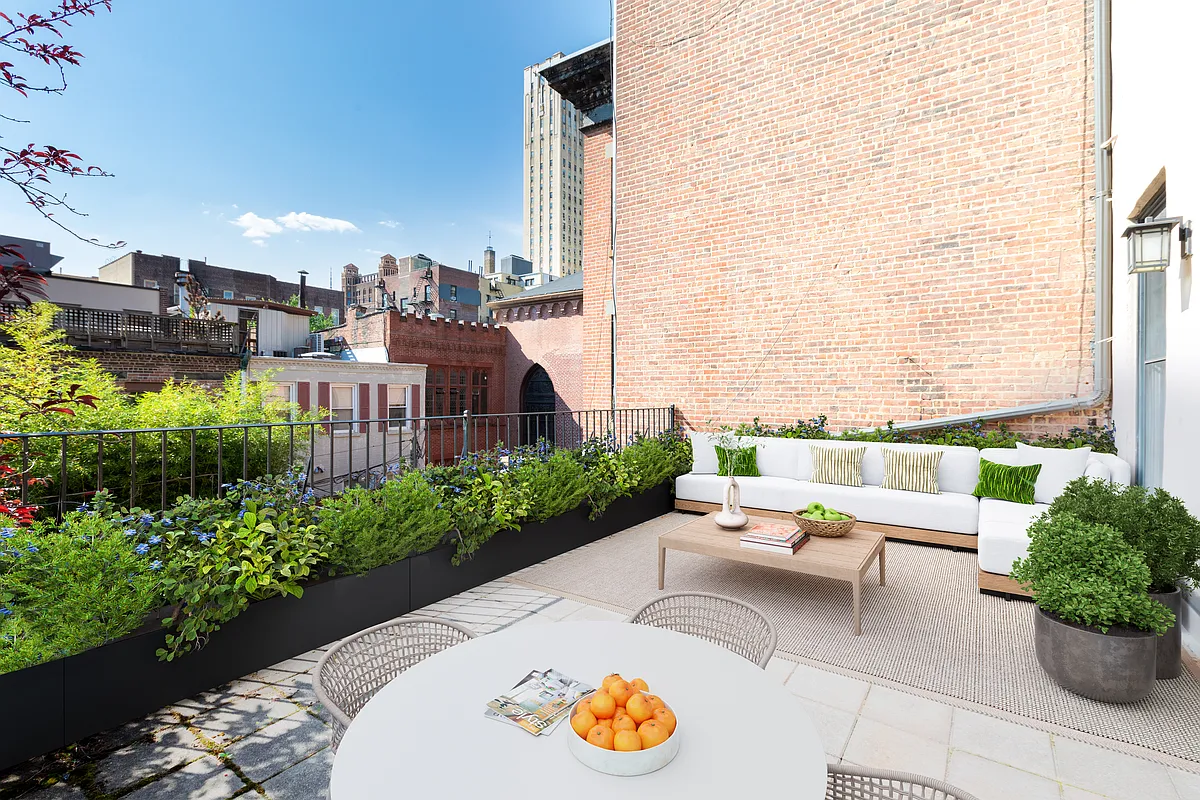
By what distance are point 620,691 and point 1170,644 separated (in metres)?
2.83

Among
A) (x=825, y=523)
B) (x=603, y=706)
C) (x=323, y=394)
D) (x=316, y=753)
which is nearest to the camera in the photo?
(x=603, y=706)

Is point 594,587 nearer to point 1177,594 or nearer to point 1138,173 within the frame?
point 1177,594

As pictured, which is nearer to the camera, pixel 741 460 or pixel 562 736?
pixel 562 736

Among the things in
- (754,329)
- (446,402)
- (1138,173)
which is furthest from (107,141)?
(1138,173)

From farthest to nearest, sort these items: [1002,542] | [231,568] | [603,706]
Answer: [1002,542] → [231,568] → [603,706]

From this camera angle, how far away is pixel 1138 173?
3623 mm

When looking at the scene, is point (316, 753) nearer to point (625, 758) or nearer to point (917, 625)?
point (625, 758)

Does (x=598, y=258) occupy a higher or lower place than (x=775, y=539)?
higher

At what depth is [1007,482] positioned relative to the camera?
4387 millimetres

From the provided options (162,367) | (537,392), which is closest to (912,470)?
(537,392)

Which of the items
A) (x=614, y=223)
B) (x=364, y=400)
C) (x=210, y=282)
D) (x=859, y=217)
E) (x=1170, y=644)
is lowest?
(x=1170, y=644)

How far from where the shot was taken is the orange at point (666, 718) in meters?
1.01

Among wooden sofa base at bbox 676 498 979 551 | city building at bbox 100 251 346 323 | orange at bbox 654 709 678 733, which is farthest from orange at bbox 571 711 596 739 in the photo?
city building at bbox 100 251 346 323

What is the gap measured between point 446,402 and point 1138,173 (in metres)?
14.8
